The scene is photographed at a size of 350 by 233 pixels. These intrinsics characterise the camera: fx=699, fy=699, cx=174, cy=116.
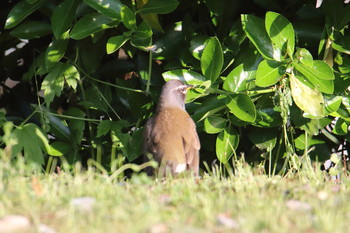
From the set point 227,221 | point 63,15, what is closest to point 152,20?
point 63,15

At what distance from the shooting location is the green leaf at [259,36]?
6.48 meters

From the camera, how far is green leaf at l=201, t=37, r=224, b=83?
665 cm

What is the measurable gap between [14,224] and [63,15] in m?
3.24

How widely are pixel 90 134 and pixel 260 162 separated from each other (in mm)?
1850

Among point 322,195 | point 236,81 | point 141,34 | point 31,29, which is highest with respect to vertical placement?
point 31,29

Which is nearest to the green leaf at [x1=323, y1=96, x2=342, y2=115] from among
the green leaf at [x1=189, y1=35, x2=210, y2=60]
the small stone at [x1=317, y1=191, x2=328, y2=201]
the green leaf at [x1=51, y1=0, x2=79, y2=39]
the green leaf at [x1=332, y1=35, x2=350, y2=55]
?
the green leaf at [x1=332, y1=35, x2=350, y2=55]

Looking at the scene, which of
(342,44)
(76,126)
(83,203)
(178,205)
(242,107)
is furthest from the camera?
(76,126)

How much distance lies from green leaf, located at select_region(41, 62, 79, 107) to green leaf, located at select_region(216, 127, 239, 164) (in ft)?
5.10

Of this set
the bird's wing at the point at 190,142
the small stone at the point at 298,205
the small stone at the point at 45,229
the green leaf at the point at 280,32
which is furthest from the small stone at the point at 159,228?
the green leaf at the point at 280,32

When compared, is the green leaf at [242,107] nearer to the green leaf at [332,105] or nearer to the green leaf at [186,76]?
the green leaf at [186,76]

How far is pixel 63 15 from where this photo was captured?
6660mm

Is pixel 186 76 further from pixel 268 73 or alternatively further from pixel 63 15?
pixel 63 15

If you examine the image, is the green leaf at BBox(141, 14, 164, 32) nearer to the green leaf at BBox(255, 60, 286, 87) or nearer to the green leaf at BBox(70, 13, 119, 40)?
the green leaf at BBox(70, 13, 119, 40)

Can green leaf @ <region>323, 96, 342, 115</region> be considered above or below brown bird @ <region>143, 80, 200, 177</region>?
above
